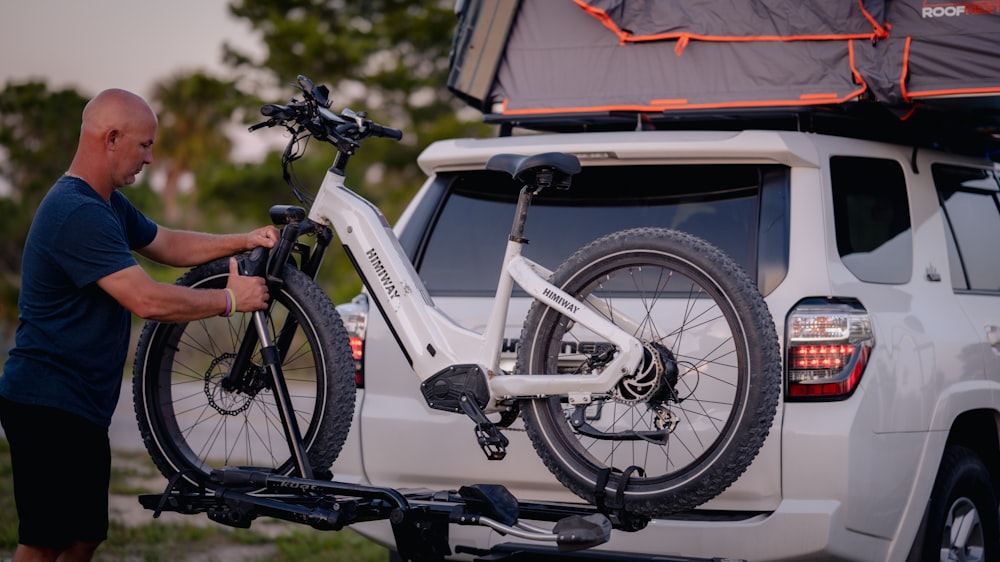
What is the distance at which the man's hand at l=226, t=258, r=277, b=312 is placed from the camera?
3.84 meters

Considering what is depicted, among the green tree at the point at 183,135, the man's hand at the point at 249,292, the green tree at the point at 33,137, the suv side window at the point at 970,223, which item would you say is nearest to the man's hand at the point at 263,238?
the man's hand at the point at 249,292

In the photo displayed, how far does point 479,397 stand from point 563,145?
3.77 ft

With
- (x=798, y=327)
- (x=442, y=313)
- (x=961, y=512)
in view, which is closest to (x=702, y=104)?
(x=798, y=327)

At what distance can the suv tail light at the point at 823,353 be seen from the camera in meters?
3.76

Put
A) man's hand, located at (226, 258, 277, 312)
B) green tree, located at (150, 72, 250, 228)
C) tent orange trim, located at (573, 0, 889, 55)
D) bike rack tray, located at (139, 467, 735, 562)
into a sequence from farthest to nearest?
1. green tree, located at (150, 72, 250, 228)
2. tent orange trim, located at (573, 0, 889, 55)
3. man's hand, located at (226, 258, 277, 312)
4. bike rack tray, located at (139, 467, 735, 562)

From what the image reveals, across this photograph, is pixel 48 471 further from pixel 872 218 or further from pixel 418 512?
pixel 872 218

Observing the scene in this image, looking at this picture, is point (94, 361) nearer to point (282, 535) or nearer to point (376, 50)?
point (282, 535)

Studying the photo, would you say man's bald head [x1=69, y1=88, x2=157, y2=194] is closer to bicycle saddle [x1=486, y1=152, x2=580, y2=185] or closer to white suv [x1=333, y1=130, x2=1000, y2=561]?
white suv [x1=333, y1=130, x2=1000, y2=561]

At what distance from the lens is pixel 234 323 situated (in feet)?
13.9

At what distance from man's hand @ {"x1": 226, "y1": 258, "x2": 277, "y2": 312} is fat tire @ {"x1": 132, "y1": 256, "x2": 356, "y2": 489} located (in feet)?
0.34

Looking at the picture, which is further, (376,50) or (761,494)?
(376,50)

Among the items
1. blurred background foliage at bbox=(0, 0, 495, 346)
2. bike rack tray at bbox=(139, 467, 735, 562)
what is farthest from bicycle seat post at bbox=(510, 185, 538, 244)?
blurred background foliage at bbox=(0, 0, 495, 346)

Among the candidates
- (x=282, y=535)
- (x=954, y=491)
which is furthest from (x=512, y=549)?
(x=282, y=535)

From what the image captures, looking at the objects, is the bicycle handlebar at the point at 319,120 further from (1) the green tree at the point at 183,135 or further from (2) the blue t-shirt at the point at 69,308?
(1) the green tree at the point at 183,135
